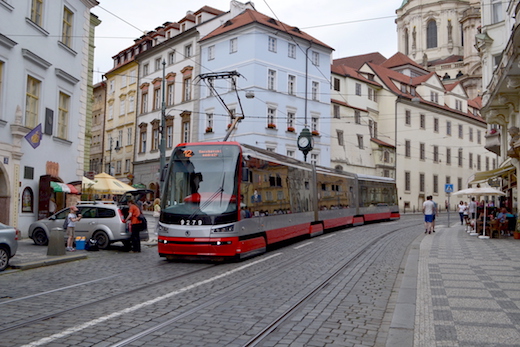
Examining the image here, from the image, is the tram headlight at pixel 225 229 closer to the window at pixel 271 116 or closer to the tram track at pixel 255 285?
the tram track at pixel 255 285

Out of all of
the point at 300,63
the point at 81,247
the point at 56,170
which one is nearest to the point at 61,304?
the point at 81,247

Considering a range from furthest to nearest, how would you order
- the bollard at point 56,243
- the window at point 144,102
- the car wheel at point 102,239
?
the window at point 144,102
the car wheel at point 102,239
the bollard at point 56,243

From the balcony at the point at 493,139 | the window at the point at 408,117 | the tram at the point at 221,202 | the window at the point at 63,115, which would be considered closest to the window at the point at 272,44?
the balcony at the point at 493,139

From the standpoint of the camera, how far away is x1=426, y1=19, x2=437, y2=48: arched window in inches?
3839

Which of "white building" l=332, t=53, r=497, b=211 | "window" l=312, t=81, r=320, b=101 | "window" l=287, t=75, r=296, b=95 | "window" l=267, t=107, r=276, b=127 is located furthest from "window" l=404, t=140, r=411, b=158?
"window" l=267, t=107, r=276, b=127

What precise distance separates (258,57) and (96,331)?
38602mm

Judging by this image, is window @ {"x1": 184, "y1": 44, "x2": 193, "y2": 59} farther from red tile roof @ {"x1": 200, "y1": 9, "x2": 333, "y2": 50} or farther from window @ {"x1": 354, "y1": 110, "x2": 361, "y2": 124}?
window @ {"x1": 354, "y1": 110, "x2": 361, "y2": 124}

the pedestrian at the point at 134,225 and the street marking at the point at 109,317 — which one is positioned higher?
the pedestrian at the point at 134,225

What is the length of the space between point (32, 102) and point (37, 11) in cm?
361

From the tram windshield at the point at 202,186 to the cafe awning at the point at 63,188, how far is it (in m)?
9.43

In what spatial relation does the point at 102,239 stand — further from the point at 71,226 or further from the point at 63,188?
the point at 63,188

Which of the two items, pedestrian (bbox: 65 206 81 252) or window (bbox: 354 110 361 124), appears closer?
pedestrian (bbox: 65 206 81 252)

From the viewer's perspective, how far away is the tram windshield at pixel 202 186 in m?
13.5

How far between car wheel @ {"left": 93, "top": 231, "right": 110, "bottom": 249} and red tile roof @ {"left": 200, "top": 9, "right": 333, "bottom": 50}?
28.9 meters
